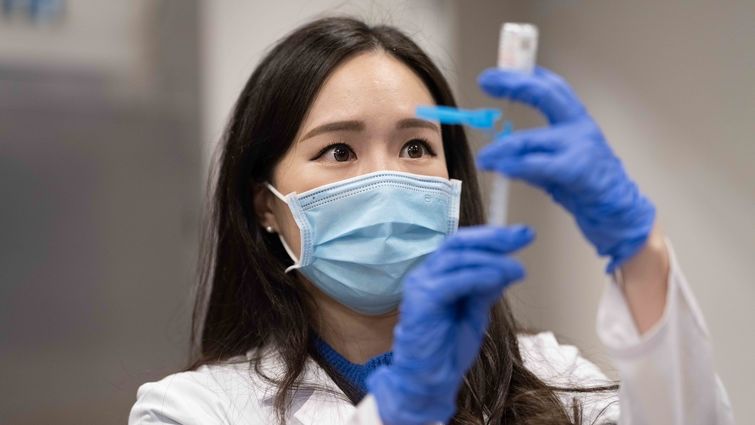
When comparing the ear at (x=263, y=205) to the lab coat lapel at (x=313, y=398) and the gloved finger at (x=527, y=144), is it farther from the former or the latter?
the gloved finger at (x=527, y=144)

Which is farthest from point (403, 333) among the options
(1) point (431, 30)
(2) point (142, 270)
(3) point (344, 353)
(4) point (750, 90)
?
(1) point (431, 30)

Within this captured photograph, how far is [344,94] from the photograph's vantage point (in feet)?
5.01

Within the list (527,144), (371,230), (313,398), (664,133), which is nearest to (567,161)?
(527,144)

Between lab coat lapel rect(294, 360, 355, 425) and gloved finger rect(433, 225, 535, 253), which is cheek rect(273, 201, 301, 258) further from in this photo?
gloved finger rect(433, 225, 535, 253)

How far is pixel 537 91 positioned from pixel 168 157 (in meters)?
1.78

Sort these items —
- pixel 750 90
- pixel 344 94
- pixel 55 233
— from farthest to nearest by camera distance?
pixel 55 233 < pixel 750 90 < pixel 344 94

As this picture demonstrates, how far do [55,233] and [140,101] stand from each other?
47 centimetres

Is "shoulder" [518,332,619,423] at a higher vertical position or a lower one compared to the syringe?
lower

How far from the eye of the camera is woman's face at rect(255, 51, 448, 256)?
1.49 meters

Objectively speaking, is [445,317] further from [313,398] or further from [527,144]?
[313,398]

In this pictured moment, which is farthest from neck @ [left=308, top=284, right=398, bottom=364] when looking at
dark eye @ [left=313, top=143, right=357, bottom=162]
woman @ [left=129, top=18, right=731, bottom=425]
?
dark eye @ [left=313, top=143, right=357, bottom=162]

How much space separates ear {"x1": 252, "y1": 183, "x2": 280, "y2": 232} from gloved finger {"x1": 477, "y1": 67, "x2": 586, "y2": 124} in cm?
77

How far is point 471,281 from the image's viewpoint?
984 mm

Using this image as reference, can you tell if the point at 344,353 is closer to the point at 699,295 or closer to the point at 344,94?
the point at 344,94
